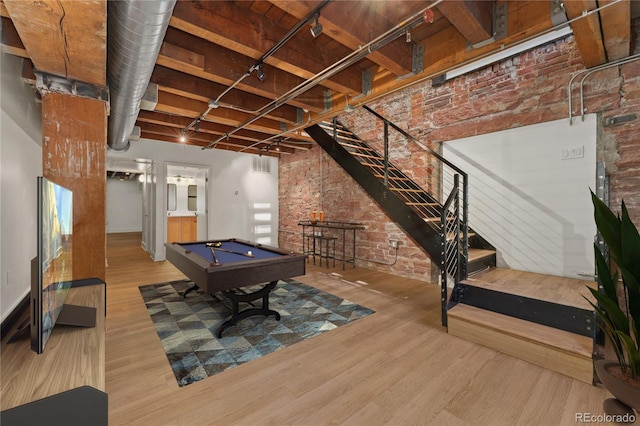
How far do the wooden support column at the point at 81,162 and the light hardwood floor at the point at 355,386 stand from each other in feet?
2.88

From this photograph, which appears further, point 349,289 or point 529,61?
point 349,289

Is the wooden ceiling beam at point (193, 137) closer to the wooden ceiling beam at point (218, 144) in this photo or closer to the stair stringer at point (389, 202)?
the wooden ceiling beam at point (218, 144)

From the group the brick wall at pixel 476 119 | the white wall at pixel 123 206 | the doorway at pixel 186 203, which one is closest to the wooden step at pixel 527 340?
the brick wall at pixel 476 119

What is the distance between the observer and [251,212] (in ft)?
24.9

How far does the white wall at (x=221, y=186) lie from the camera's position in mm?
6238

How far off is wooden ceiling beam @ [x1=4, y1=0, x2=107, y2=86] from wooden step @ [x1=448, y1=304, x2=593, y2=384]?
3538mm

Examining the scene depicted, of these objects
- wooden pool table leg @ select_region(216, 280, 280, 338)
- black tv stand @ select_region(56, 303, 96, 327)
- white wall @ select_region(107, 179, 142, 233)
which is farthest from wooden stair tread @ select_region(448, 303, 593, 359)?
white wall @ select_region(107, 179, 142, 233)

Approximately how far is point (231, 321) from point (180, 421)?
118 centimetres

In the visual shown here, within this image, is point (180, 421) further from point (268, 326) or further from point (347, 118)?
point (347, 118)

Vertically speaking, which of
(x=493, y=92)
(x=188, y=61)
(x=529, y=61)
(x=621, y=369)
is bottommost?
(x=621, y=369)

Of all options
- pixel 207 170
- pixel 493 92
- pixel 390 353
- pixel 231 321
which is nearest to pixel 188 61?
pixel 231 321

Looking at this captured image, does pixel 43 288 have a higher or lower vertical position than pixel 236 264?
higher

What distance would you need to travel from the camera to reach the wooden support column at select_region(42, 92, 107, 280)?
7.41ft

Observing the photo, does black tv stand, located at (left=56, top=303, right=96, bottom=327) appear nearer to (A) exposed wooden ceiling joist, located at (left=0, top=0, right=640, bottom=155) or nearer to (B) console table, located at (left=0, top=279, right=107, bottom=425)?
(B) console table, located at (left=0, top=279, right=107, bottom=425)
